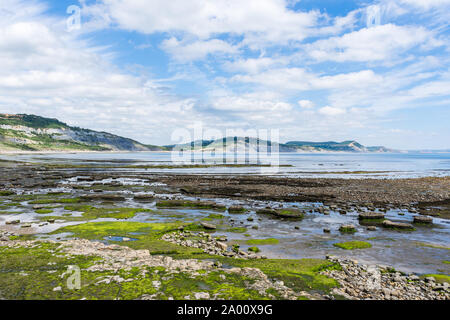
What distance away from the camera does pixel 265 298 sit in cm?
1057

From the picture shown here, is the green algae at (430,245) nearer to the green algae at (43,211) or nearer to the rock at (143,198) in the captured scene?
the rock at (143,198)

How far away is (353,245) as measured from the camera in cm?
1864

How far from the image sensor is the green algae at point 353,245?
60.2ft

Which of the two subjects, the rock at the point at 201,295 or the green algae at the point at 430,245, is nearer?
the rock at the point at 201,295

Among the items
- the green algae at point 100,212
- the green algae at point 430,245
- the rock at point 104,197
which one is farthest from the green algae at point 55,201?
the green algae at point 430,245

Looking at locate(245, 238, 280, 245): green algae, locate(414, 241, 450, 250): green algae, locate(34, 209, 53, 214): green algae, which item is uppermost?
locate(34, 209, 53, 214): green algae

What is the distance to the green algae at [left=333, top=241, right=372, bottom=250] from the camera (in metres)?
18.4

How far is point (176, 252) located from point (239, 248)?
171 inches

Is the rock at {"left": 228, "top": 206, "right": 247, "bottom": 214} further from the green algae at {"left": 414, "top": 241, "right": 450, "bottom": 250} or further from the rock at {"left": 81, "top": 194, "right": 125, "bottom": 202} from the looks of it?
the rock at {"left": 81, "top": 194, "right": 125, "bottom": 202}

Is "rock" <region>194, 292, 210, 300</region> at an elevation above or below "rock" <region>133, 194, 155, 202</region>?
above

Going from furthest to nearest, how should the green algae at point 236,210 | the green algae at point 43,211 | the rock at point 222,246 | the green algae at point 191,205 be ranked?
the green algae at point 191,205 < the green algae at point 236,210 < the green algae at point 43,211 < the rock at point 222,246

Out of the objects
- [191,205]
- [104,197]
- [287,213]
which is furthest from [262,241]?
[104,197]

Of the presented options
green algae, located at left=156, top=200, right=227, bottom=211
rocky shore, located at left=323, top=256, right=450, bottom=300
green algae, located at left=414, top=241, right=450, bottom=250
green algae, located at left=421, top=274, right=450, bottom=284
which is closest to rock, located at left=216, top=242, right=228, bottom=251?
rocky shore, located at left=323, top=256, right=450, bottom=300

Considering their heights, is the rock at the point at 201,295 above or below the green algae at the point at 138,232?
above
